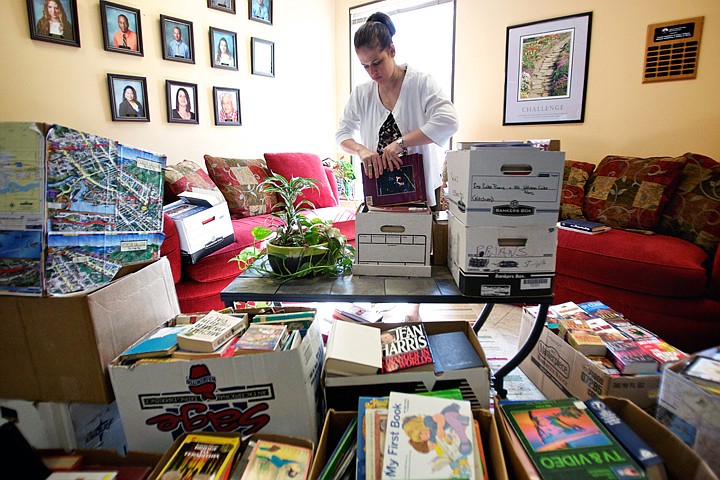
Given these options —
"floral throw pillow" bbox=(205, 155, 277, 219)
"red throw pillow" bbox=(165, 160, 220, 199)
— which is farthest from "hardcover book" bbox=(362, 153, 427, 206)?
"floral throw pillow" bbox=(205, 155, 277, 219)

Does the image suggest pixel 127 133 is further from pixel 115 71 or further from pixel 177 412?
pixel 177 412

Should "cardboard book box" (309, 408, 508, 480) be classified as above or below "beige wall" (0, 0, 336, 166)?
below

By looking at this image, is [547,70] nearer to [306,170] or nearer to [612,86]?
[612,86]

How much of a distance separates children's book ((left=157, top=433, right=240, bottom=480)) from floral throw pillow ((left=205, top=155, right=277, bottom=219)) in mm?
2099

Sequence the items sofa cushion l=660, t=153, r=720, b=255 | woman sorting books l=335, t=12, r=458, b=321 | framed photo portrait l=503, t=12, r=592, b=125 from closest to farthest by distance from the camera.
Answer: woman sorting books l=335, t=12, r=458, b=321 → sofa cushion l=660, t=153, r=720, b=255 → framed photo portrait l=503, t=12, r=592, b=125

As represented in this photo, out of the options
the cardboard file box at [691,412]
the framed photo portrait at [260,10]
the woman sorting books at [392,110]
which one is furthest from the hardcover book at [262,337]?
the framed photo portrait at [260,10]

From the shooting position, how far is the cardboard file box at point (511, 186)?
1001mm

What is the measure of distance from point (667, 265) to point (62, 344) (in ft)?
7.76

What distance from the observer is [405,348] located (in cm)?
102

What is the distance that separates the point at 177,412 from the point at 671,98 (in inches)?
130

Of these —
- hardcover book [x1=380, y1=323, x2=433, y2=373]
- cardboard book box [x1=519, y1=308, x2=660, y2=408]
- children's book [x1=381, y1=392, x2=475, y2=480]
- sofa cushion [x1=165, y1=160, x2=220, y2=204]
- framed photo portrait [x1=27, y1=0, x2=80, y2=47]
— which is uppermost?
framed photo portrait [x1=27, y1=0, x2=80, y2=47]

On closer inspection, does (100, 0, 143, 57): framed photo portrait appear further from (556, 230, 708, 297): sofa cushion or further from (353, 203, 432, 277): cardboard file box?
(556, 230, 708, 297): sofa cushion

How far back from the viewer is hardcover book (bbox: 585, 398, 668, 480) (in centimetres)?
76

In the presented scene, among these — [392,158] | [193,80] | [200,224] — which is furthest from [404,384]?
[193,80]
